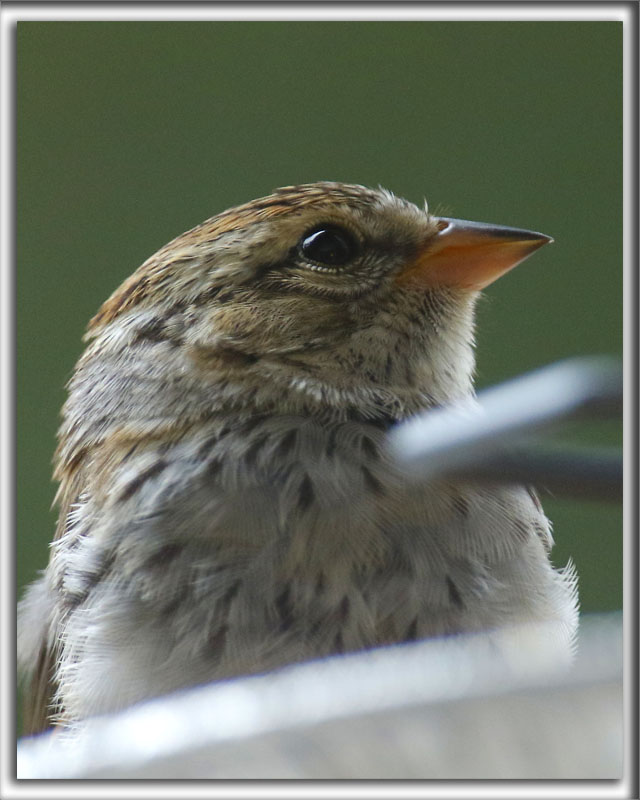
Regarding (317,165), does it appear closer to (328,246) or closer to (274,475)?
(328,246)

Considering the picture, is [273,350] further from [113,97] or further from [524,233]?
[113,97]

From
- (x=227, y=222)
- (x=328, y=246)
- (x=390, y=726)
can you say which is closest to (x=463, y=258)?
(x=328, y=246)

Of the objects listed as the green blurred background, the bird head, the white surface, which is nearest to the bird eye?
the bird head

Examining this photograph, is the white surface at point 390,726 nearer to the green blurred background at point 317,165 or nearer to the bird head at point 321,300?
the bird head at point 321,300

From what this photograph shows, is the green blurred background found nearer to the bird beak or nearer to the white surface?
the bird beak

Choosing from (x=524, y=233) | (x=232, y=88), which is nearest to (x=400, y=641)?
(x=524, y=233)

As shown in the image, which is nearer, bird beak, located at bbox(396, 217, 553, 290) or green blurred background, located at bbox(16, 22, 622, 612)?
bird beak, located at bbox(396, 217, 553, 290)

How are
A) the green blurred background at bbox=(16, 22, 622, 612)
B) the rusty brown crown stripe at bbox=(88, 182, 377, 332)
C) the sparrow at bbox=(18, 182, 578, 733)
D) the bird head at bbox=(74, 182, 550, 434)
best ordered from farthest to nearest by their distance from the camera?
the green blurred background at bbox=(16, 22, 622, 612), the rusty brown crown stripe at bbox=(88, 182, 377, 332), the bird head at bbox=(74, 182, 550, 434), the sparrow at bbox=(18, 182, 578, 733)

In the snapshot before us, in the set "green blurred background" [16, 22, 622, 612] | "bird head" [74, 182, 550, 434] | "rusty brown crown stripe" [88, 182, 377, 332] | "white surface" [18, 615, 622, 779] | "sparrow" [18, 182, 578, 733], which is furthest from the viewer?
"green blurred background" [16, 22, 622, 612]
